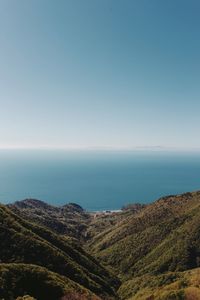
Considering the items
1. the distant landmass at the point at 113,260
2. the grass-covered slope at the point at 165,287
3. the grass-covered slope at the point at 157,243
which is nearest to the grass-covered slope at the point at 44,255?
the distant landmass at the point at 113,260

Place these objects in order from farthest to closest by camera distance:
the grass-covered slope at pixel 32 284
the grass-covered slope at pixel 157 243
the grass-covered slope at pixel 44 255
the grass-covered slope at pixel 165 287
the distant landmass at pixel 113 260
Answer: the grass-covered slope at pixel 157 243 < the grass-covered slope at pixel 44 255 < the grass-covered slope at pixel 165 287 < the distant landmass at pixel 113 260 < the grass-covered slope at pixel 32 284

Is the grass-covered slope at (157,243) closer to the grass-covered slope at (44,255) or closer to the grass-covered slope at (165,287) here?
the grass-covered slope at (165,287)

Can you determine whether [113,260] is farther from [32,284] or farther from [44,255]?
[32,284]

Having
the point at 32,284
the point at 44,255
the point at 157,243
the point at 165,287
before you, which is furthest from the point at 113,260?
the point at 32,284

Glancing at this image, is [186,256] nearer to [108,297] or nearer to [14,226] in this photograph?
[108,297]

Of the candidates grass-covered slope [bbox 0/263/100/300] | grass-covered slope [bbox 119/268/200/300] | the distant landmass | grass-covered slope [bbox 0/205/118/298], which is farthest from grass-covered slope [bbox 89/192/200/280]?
grass-covered slope [bbox 0/263/100/300]

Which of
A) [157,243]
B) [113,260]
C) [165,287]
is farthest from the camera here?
[157,243]
